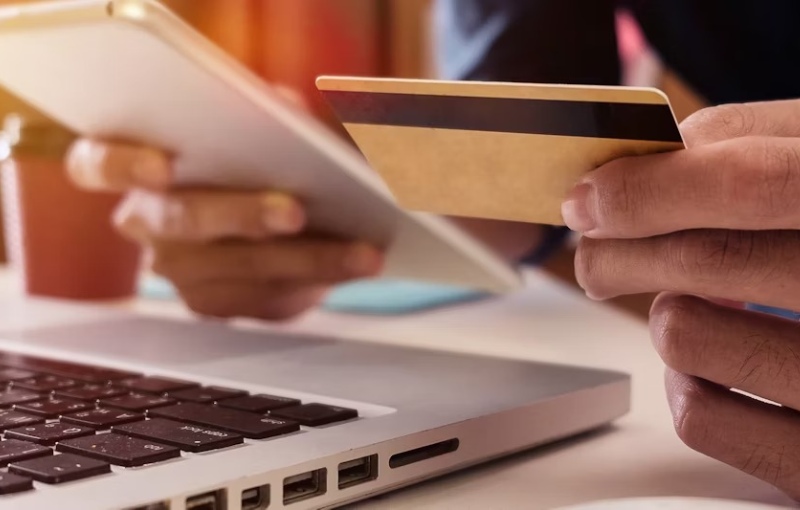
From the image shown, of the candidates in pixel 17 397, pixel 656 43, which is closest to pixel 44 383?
pixel 17 397

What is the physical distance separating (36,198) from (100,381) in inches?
23.1

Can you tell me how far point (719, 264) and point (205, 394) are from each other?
237 millimetres

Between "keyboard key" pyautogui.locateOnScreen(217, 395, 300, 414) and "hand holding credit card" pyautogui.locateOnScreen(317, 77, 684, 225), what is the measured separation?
110 millimetres

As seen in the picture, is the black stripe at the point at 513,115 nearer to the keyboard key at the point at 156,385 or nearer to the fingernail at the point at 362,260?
the keyboard key at the point at 156,385

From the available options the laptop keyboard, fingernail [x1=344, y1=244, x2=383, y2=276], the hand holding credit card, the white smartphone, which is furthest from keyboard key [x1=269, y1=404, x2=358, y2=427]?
fingernail [x1=344, y1=244, x2=383, y2=276]

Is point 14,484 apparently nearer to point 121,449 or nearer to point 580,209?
point 121,449

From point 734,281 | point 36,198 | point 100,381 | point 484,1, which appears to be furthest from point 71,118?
point 734,281

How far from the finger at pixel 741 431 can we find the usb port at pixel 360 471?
0.43 ft

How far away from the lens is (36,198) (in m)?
0.99

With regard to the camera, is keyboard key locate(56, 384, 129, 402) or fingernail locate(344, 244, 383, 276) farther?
fingernail locate(344, 244, 383, 276)

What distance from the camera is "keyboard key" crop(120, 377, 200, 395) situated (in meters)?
0.45

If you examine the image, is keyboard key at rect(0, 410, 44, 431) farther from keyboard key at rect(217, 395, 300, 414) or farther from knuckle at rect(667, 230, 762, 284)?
knuckle at rect(667, 230, 762, 284)

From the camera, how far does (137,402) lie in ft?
1.36

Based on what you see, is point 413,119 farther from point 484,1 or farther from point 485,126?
point 484,1
